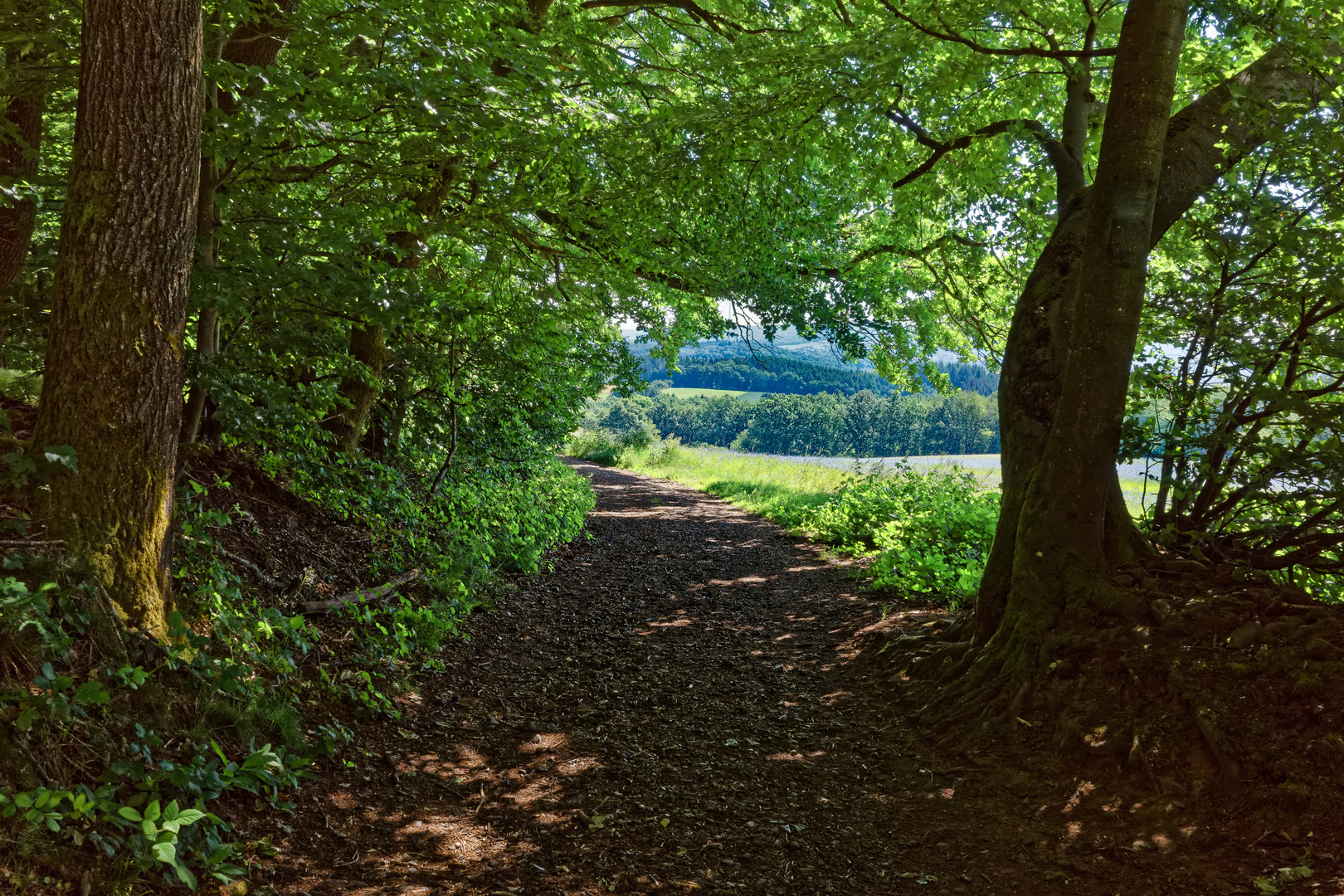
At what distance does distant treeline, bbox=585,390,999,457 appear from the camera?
3762 centimetres

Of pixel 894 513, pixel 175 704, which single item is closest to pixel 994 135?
pixel 894 513

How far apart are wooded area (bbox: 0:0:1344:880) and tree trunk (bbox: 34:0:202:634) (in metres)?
0.02

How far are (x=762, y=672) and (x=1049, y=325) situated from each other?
3506 millimetres

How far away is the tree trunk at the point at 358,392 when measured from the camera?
7891 millimetres

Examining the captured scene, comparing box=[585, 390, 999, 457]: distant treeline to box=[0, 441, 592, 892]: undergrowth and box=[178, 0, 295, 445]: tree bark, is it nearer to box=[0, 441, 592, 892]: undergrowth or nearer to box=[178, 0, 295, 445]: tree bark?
box=[178, 0, 295, 445]: tree bark

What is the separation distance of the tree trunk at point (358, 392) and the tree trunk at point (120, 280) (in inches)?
171

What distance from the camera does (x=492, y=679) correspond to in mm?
5602

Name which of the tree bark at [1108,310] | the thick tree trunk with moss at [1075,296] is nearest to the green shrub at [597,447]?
the thick tree trunk with moss at [1075,296]

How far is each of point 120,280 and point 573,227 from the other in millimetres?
5415

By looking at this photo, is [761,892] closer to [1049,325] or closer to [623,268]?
[1049,325]

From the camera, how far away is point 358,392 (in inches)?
314

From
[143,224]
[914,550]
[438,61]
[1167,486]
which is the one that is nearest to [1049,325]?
[1167,486]

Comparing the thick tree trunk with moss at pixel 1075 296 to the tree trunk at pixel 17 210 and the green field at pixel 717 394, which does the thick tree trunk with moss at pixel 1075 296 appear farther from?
the green field at pixel 717 394

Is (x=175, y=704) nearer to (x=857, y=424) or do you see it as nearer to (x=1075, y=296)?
(x=1075, y=296)
